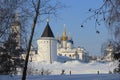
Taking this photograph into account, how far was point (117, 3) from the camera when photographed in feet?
41.8

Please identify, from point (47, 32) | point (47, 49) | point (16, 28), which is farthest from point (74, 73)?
point (16, 28)

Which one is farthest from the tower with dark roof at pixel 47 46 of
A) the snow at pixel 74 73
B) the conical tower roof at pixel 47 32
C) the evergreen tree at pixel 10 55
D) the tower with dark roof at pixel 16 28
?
the tower with dark roof at pixel 16 28

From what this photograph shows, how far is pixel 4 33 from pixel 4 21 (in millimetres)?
974

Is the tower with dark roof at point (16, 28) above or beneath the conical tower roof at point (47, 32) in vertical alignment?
beneath

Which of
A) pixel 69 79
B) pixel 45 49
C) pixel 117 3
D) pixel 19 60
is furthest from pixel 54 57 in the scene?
pixel 117 3

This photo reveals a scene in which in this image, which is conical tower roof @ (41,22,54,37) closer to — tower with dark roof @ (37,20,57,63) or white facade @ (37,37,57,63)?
tower with dark roof @ (37,20,57,63)

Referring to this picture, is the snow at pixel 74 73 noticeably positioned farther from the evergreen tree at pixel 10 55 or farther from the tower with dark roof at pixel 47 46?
the tower with dark roof at pixel 47 46

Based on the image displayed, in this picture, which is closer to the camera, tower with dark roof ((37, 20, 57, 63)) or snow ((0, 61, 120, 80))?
snow ((0, 61, 120, 80))

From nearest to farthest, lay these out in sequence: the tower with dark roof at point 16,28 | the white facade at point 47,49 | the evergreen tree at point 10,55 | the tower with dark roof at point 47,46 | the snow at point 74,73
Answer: the tower with dark roof at point 16,28
the snow at point 74,73
the evergreen tree at point 10,55
the tower with dark roof at point 47,46
the white facade at point 47,49

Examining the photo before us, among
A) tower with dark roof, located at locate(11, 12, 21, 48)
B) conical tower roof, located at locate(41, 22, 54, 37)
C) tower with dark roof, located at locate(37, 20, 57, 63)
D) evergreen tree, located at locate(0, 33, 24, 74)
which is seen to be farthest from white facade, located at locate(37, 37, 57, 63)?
tower with dark roof, located at locate(11, 12, 21, 48)

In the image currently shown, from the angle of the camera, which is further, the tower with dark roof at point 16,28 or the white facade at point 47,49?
the white facade at point 47,49

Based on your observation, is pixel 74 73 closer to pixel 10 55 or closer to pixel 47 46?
pixel 47 46

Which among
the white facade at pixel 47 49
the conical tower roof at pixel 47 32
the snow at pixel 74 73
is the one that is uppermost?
the conical tower roof at pixel 47 32

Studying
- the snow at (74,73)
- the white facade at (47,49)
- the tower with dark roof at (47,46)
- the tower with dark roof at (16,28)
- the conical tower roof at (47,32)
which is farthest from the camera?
the white facade at (47,49)
